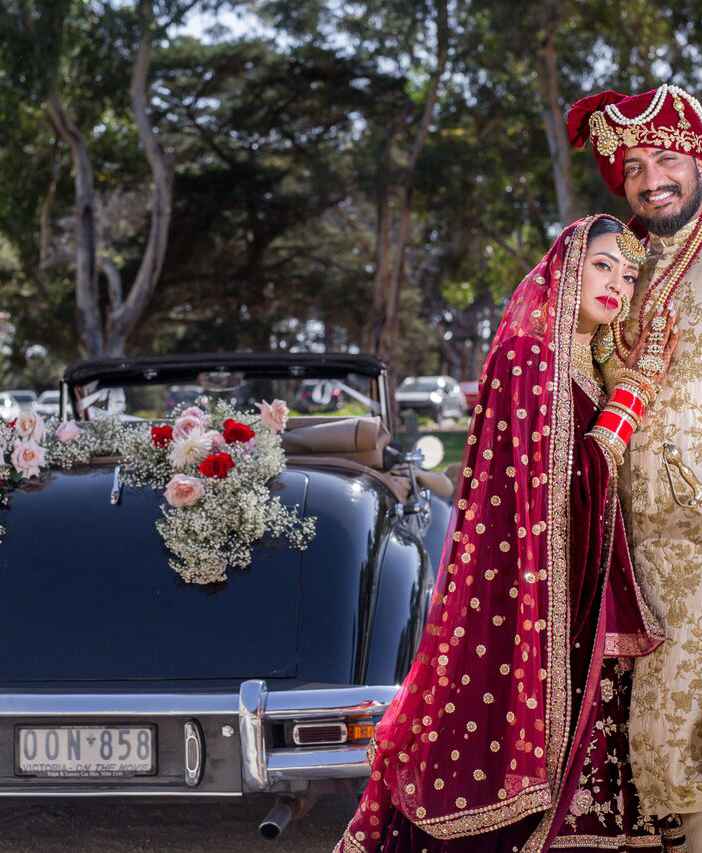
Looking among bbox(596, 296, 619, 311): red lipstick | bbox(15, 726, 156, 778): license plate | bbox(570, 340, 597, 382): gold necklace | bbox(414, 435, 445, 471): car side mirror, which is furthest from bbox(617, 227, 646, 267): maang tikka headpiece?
bbox(414, 435, 445, 471): car side mirror

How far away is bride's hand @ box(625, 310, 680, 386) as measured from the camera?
115 inches

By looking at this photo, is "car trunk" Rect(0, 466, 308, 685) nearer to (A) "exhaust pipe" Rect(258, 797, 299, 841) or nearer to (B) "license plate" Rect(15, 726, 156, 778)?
(B) "license plate" Rect(15, 726, 156, 778)

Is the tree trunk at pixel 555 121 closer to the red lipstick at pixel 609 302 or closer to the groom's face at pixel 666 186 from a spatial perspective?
the groom's face at pixel 666 186

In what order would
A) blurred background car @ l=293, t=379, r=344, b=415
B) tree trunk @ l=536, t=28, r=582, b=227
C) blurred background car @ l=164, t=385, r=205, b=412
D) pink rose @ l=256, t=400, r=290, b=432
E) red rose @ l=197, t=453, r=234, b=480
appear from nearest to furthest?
1. red rose @ l=197, t=453, r=234, b=480
2. pink rose @ l=256, t=400, r=290, b=432
3. blurred background car @ l=164, t=385, r=205, b=412
4. blurred background car @ l=293, t=379, r=344, b=415
5. tree trunk @ l=536, t=28, r=582, b=227

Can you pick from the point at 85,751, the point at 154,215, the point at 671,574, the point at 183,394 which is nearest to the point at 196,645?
the point at 85,751

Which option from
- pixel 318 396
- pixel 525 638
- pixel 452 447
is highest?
pixel 318 396

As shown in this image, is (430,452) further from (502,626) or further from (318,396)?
(502,626)

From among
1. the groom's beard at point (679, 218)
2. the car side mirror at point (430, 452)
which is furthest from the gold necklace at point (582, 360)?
the car side mirror at point (430, 452)

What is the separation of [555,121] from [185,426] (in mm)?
16601

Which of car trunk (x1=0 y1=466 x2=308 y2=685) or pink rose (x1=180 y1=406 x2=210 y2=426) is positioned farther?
pink rose (x1=180 y1=406 x2=210 y2=426)

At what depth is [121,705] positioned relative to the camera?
3.27 m

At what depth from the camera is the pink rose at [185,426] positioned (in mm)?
3932

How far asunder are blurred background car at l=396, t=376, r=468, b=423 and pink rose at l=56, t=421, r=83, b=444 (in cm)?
3122

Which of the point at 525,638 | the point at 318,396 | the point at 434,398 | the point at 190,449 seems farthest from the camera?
the point at 434,398
